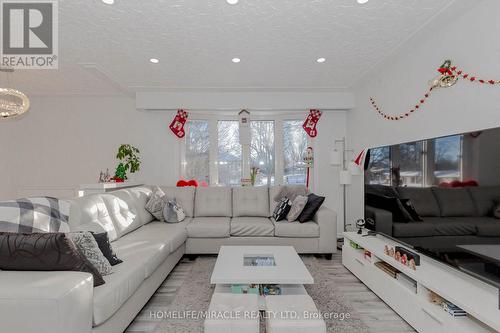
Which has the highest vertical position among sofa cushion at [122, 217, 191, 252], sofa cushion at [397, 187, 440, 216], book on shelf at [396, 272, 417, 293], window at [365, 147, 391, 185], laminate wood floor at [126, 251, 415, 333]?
window at [365, 147, 391, 185]

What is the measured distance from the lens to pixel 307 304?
1.64m

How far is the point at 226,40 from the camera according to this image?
2717 mm

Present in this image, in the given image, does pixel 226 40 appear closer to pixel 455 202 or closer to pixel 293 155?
pixel 455 202

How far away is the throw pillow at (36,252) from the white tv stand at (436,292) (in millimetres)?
2197

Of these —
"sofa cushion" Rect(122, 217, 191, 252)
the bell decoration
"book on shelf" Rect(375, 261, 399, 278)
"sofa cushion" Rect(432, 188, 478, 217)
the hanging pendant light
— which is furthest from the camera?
the hanging pendant light

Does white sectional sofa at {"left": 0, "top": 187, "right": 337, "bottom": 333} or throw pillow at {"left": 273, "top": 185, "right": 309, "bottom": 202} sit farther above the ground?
throw pillow at {"left": 273, "top": 185, "right": 309, "bottom": 202}

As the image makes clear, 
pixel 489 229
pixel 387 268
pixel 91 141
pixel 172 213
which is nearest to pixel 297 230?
pixel 387 268

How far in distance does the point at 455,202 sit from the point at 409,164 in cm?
51

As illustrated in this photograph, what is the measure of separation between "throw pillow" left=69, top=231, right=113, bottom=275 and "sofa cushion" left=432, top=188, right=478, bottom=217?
240cm

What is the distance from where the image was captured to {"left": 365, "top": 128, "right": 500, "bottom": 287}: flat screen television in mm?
1584

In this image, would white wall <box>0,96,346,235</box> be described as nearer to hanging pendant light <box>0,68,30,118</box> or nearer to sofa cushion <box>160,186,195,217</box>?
sofa cushion <box>160,186,195,217</box>

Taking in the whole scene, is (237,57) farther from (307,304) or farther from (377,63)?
(307,304)

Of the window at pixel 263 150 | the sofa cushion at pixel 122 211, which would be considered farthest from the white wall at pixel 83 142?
the sofa cushion at pixel 122 211

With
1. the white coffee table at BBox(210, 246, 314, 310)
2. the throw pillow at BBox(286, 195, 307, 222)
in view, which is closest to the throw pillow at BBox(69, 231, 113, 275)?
the white coffee table at BBox(210, 246, 314, 310)
